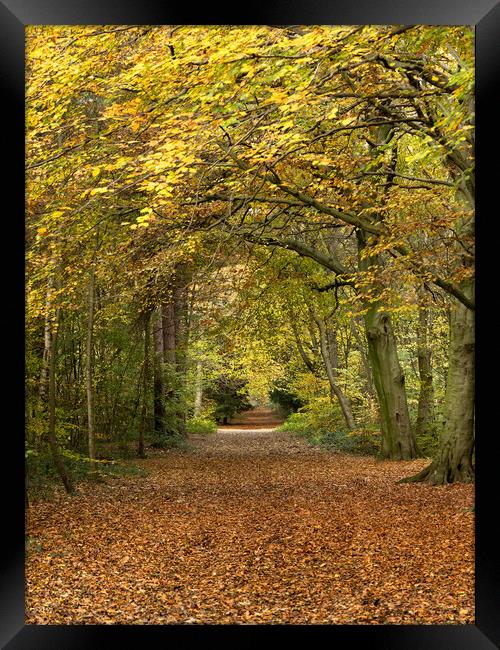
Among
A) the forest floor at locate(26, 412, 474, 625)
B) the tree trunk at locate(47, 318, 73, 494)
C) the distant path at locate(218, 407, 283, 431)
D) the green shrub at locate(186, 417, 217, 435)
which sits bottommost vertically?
the forest floor at locate(26, 412, 474, 625)

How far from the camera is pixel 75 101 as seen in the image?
8641 millimetres

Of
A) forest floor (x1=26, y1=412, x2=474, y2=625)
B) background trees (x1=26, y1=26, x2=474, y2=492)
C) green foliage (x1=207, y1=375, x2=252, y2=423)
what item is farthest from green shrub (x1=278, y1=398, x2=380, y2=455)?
forest floor (x1=26, y1=412, x2=474, y2=625)

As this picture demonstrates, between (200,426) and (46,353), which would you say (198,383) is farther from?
(46,353)

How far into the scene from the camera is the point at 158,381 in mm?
12633

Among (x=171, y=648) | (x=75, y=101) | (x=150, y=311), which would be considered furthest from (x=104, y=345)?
(x=171, y=648)

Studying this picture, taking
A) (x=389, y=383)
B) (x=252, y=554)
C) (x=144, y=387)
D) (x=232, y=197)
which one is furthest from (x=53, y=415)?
(x=389, y=383)

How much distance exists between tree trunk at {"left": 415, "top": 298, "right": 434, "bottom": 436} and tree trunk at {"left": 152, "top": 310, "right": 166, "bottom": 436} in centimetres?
498

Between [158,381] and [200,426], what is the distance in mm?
7421

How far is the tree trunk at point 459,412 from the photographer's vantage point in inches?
327

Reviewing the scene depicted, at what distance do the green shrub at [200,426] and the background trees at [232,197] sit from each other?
13.9ft

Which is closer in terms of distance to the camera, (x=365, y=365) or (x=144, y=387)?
(x=144, y=387)

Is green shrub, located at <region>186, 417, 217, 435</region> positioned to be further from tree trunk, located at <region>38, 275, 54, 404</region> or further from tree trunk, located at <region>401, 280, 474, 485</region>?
tree trunk, located at <region>401, 280, 474, 485</region>

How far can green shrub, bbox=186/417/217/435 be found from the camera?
19.3 metres
